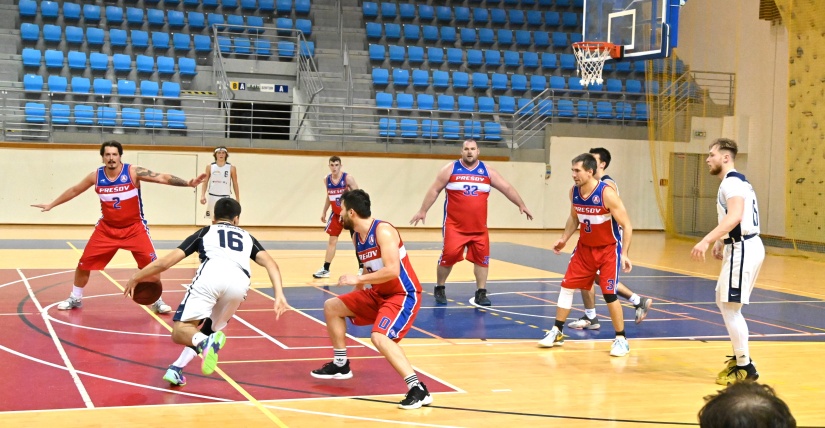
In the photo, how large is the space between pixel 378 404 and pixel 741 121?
19.8 m

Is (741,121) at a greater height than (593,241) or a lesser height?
greater

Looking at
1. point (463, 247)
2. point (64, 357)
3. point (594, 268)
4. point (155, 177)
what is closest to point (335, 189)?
point (463, 247)

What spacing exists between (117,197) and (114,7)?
55.2 feet

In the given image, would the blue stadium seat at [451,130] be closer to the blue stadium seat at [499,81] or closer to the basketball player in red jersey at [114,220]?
the blue stadium seat at [499,81]

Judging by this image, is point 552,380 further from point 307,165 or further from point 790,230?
point 307,165

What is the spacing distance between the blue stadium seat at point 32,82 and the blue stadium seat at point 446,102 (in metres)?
10.5

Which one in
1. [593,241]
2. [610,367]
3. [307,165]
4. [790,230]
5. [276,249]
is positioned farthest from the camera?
[307,165]

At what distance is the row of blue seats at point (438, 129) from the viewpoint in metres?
24.4

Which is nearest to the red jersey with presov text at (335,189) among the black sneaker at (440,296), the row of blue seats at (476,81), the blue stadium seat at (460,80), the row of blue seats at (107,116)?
the black sneaker at (440,296)

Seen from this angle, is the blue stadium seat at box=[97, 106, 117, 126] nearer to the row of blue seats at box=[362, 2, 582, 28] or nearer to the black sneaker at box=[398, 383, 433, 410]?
the row of blue seats at box=[362, 2, 582, 28]

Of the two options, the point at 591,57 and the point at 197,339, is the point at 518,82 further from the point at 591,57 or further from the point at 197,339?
the point at 197,339

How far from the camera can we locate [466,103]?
83.6 ft

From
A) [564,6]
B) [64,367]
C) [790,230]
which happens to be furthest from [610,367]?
[564,6]

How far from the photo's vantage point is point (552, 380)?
714cm
